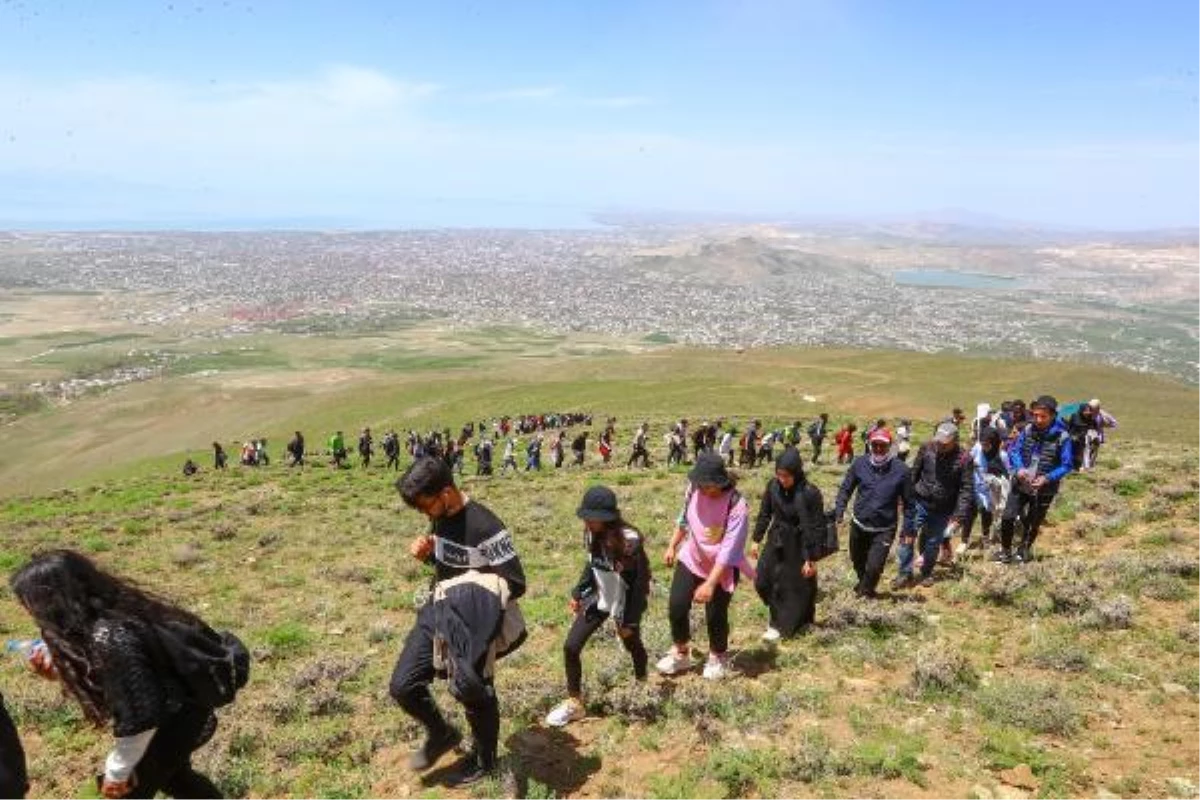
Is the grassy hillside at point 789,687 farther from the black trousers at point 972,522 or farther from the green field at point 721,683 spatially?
the black trousers at point 972,522

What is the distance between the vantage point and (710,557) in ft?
23.9

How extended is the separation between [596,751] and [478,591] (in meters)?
1.94

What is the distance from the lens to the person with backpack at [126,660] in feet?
12.8

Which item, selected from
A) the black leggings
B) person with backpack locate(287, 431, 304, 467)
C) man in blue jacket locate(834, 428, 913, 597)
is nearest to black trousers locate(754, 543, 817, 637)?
man in blue jacket locate(834, 428, 913, 597)

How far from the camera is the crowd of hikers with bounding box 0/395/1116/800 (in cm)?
397

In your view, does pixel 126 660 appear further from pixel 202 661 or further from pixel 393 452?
pixel 393 452

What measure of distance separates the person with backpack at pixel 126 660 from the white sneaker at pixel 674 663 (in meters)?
4.32

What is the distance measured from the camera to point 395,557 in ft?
50.1

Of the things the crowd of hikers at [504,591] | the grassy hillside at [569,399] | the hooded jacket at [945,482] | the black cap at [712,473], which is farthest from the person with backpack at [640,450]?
the black cap at [712,473]

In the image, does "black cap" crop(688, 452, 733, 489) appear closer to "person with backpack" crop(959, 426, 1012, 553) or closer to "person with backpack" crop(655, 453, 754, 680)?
"person with backpack" crop(655, 453, 754, 680)

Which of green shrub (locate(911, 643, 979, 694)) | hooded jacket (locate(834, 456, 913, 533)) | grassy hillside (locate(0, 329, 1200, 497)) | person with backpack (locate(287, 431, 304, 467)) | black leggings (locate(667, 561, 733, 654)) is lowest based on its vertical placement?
grassy hillside (locate(0, 329, 1200, 497))

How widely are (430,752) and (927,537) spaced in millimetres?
7225

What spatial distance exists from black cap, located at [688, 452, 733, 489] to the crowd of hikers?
0.04 feet

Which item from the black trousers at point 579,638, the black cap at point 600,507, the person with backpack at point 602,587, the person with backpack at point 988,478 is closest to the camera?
the black cap at point 600,507
